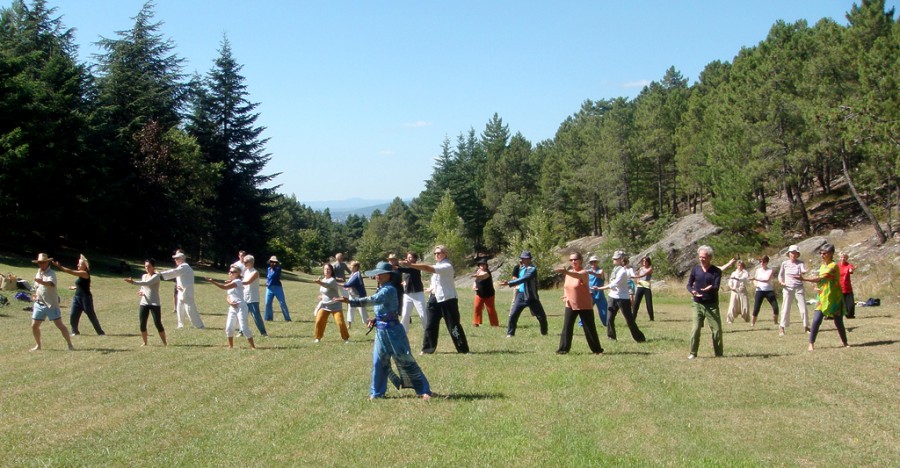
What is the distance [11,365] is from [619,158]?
58181 millimetres

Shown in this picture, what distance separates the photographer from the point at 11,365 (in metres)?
12.5

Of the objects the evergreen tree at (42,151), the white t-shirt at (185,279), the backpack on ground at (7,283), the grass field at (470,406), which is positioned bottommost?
the grass field at (470,406)

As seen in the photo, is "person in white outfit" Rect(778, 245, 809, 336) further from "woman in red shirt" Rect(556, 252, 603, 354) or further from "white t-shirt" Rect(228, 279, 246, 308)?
"white t-shirt" Rect(228, 279, 246, 308)

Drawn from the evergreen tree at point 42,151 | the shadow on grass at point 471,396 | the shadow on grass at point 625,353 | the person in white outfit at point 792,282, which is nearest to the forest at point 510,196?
the evergreen tree at point 42,151

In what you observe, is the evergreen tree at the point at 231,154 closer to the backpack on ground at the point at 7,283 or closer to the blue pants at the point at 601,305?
the backpack on ground at the point at 7,283

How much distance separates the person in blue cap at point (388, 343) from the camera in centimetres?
919

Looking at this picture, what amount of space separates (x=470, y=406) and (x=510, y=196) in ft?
231

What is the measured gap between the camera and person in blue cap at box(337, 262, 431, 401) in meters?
9.19

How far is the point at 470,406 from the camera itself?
8773 mm

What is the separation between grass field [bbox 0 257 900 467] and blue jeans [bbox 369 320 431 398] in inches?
10.0

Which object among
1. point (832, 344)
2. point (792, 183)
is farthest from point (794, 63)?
point (832, 344)

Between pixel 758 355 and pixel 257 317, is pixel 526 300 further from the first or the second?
pixel 257 317

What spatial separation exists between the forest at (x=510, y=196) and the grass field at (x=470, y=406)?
21393 millimetres

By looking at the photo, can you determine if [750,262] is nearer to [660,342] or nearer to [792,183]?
[792,183]
